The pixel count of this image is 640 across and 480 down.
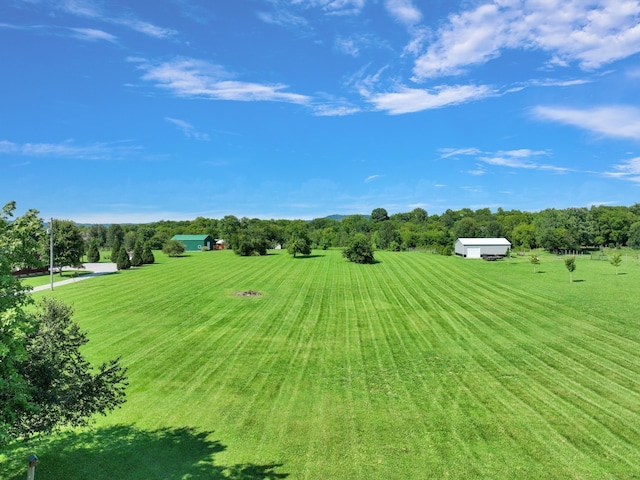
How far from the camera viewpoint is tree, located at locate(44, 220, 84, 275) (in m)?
47.3

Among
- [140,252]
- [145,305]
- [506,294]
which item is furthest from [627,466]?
[140,252]

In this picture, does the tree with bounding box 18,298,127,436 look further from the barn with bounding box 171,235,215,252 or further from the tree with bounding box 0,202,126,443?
the barn with bounding box 171,235,215,252

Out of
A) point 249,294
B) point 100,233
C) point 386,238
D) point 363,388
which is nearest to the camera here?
point 363,388

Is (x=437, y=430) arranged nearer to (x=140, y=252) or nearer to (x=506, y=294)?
(x=506, y=294)

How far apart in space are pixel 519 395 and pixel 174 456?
44.0 feet

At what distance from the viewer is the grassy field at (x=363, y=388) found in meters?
11.9

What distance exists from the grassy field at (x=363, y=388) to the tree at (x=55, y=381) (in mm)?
2007

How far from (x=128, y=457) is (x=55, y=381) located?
3510 millimetres

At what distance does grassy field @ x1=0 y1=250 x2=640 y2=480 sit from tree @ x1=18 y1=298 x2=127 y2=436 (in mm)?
2007

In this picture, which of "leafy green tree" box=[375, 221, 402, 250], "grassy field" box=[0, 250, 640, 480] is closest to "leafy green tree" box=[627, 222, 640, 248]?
"leafy green tree" box=[375, 221, 402, 250]

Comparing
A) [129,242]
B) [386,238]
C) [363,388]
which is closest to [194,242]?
[129,242]

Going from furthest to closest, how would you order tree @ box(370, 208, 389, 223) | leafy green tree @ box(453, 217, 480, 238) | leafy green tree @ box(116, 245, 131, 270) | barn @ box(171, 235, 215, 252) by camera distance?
tree @ box(370, 208, 389, 223) → leafy green tree @ box(453, 217, 480, 238) → barn @ box(171, 235, 215, 252) → leafy green tree @ box(116, 245, 131, 270)

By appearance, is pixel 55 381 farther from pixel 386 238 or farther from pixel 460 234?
pixel 460 234

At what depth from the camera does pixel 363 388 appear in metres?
17.4
